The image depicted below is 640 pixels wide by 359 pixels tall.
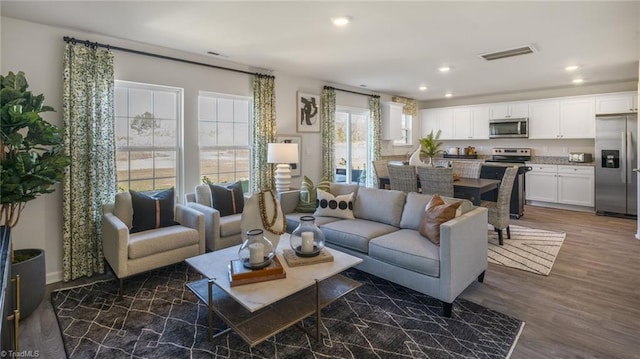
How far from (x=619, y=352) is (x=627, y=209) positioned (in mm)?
5029

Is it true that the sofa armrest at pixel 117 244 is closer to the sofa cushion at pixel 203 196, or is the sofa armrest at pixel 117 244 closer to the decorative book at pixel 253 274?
the sofa cushion at pixel 203 196

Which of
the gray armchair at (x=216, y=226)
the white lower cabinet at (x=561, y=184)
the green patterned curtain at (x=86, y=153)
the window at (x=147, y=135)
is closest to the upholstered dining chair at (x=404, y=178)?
the gray armchair at (x=216, y=226)

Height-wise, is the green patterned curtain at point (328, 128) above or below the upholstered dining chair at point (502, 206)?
above

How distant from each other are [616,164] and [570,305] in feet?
15.0

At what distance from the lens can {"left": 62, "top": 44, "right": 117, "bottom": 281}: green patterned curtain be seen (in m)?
3.23

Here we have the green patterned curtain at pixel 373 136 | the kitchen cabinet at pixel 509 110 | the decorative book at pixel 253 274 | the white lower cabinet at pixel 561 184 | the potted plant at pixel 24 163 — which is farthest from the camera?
the kitchen cabinet at pixel 509 110

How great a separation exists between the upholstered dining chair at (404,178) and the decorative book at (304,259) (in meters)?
2.42

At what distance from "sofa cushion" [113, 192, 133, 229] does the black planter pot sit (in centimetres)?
69

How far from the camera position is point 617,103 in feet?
19.9

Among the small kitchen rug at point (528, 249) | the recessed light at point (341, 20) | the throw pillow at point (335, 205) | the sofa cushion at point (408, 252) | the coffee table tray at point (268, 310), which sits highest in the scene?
the recessed light at point (341, 20)

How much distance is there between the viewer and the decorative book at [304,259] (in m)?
2.41

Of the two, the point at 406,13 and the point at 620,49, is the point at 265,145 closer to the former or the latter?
the point at 406,13

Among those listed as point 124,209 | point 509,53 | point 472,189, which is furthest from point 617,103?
point 124,209

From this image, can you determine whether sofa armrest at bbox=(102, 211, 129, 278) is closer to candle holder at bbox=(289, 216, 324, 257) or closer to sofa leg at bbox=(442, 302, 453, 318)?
candle holder at bbox=(289, 216, 324, 257)
